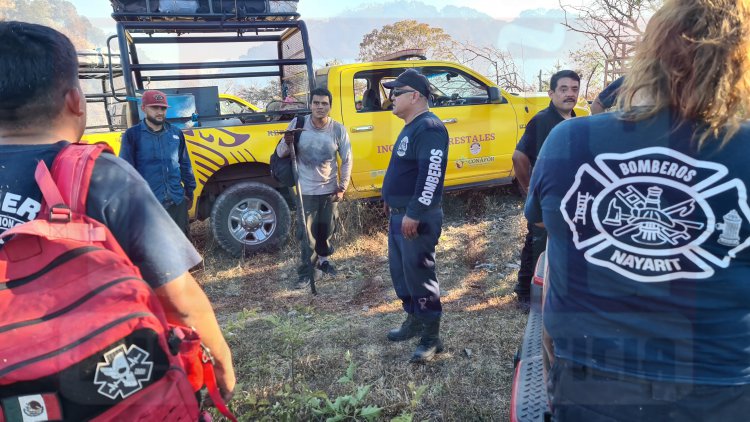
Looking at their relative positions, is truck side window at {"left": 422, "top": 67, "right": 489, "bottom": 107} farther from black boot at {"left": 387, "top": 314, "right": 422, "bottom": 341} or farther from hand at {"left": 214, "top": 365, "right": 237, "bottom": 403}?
hand at {"left": 214, "top": 365, "right": 237, "bottom": 403}

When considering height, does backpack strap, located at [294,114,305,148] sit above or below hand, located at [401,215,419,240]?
above

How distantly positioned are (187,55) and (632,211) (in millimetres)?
5469

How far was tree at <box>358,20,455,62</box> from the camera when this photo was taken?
17.9 metres

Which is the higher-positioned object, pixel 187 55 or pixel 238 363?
pixel 187 55

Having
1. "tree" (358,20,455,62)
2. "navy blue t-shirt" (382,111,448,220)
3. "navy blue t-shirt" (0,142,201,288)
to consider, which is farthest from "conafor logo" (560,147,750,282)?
"tree" (358,20,455,62)

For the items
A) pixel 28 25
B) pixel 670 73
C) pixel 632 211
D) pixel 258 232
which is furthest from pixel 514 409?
pixel 258 232

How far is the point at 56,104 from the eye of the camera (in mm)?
1091

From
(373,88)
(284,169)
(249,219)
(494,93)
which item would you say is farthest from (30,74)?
(494,93)

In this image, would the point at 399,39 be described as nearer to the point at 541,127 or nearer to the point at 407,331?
the point at 541,127

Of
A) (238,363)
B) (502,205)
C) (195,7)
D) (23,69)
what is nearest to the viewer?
(23,69)

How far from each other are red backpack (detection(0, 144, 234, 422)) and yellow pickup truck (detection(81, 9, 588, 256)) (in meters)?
3.69

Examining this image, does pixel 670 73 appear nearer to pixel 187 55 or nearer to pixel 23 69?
pixel 23 69

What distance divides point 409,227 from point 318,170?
169 centimetres

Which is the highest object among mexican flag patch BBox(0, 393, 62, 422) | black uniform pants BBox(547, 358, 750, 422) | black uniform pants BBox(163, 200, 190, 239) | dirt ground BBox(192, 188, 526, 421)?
mexican flag patch BBox(0, 393, 62, 422)
